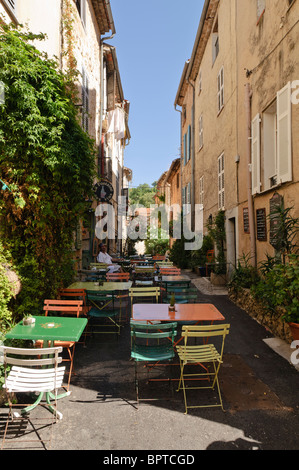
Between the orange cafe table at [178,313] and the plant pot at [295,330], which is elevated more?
the orange cafe table at [178,313]

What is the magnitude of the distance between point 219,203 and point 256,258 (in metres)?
4.13

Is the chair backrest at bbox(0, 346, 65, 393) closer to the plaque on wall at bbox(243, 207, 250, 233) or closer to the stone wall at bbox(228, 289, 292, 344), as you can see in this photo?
the stone wall at bbox(228, 289, 292, 344)

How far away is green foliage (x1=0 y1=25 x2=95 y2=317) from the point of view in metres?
4.58

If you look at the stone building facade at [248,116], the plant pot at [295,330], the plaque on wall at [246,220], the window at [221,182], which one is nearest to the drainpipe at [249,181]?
the stone building facade at [248,116]

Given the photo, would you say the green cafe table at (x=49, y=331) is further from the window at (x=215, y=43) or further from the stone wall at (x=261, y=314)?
the window at (x=215, y=43)

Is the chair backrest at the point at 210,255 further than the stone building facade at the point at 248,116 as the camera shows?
Yes

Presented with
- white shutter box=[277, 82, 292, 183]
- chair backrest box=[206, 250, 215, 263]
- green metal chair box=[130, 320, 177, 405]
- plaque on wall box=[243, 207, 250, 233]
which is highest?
white shutter box=[277, 82, 292, 183]

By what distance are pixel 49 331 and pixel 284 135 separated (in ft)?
17.5

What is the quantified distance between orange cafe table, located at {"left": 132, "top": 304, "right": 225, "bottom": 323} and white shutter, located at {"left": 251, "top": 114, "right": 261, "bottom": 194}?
3.93 meters

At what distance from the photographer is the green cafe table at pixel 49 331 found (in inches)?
135

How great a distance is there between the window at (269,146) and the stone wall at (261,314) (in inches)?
99.8

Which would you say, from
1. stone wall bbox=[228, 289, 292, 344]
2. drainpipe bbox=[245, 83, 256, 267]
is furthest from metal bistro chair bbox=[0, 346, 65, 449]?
drainpipe bbox=[245, 83, 256, 267]

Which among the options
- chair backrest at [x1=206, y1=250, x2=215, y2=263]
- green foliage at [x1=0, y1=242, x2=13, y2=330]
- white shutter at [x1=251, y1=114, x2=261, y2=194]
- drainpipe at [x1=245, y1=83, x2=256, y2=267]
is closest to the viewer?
green foliage at [x1=0, y1=242, x2=13, y2=330]

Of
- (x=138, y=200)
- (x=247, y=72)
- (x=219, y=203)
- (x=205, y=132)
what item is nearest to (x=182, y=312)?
(x=247, y=72)
